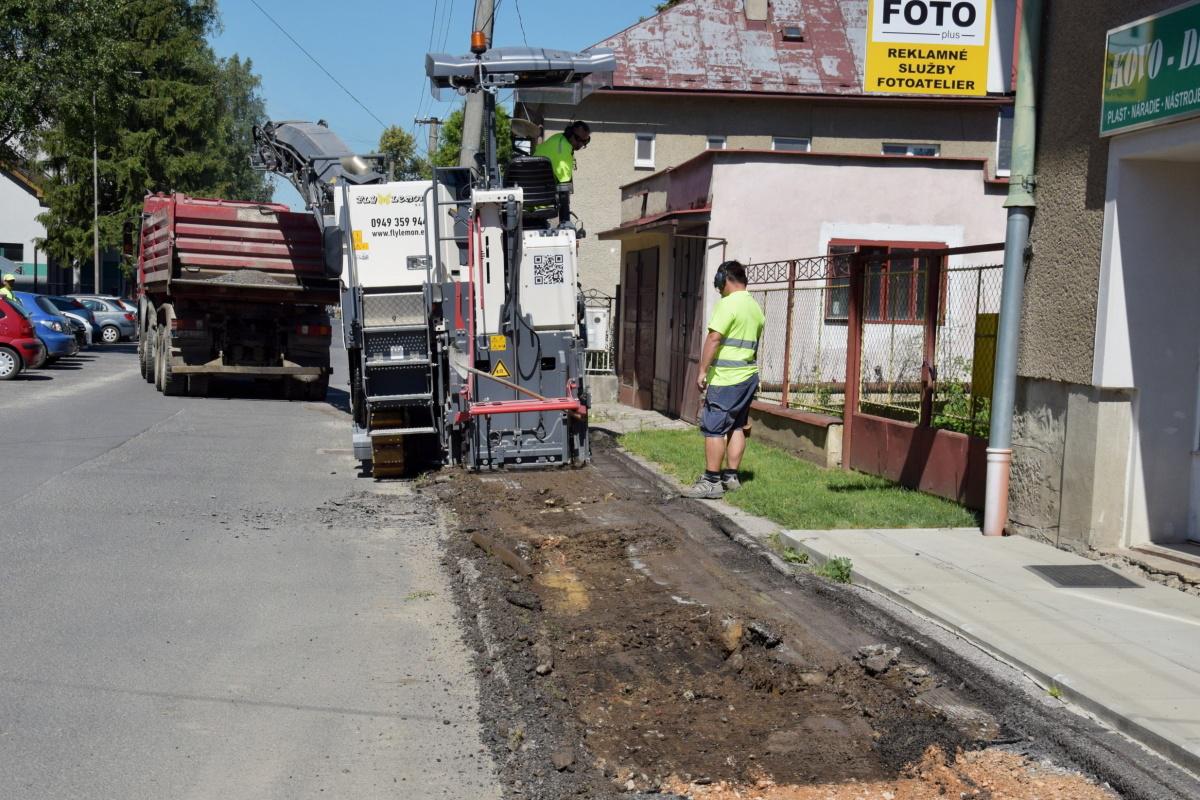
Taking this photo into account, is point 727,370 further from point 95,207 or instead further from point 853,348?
point 95,207

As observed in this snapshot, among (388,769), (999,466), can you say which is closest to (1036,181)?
(999,466)

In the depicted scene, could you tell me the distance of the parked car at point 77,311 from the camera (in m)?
33.8

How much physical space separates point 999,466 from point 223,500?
638cm

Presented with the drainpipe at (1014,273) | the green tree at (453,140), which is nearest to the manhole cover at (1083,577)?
the drainpipe at (1014,273)

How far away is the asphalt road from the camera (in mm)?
4422

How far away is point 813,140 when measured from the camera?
3066 cm

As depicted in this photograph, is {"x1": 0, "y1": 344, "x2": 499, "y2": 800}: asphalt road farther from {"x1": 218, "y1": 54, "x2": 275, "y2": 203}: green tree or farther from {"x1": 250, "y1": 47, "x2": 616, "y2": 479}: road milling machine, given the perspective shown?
{"x1": 218, "y1": 54, "x2": 275, "y2": 203}: green tree

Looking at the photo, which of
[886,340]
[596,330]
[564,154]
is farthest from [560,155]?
[886,340]

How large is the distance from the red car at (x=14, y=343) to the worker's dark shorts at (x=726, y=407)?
55.3ft

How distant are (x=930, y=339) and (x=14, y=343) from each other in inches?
714

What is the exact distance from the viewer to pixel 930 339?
10.4 metres

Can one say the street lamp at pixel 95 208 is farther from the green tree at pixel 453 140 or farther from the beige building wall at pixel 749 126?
the beige building wall at pixel 749 126

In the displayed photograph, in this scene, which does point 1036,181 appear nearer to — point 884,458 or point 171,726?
point 884,458

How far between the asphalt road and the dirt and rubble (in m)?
0.29
